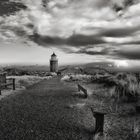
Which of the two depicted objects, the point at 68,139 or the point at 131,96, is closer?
the point at 68,139

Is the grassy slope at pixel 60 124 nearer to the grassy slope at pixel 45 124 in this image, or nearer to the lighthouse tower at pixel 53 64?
the grassy slope at pixel 45 124

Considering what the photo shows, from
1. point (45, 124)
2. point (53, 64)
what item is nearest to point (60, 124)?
point (45, 124)

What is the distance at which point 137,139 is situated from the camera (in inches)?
186

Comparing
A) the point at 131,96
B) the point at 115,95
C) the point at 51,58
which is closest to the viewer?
the point at 131,96

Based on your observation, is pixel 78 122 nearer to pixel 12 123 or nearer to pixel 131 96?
pixel 12 123

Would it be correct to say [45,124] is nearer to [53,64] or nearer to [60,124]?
[60,124]

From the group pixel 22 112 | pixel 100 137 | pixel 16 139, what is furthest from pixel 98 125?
pixel 22 112

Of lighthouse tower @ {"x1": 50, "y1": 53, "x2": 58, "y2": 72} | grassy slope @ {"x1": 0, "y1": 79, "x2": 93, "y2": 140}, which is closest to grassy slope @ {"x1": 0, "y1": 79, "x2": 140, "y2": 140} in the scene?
grassy slope @ {"x1": 0, "y1": 79, "x2": 93, "y2": 140}

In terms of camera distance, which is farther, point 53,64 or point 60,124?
point 53,64

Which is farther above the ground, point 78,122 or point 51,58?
point 51,58

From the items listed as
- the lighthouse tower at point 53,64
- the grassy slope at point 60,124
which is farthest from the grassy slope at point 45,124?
the lighthouse tower at point 53,64

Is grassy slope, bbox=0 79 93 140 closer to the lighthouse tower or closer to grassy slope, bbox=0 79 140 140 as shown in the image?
grassy slope, bbox=0 79 140 140

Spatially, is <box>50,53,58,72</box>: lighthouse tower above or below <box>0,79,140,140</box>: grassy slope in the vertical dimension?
above

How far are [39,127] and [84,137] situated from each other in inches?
62.3
